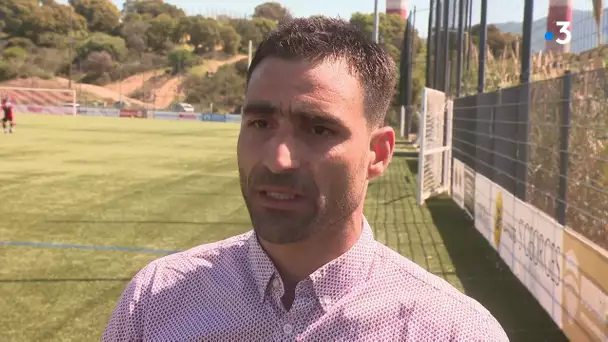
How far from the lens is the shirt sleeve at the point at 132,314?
1.81 metres

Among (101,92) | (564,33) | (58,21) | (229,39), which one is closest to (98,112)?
(101,92)

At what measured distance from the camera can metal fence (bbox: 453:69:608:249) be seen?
5.05 metres

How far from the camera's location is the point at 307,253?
5.69 feet

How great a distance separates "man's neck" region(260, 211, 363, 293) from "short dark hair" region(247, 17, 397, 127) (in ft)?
0.95

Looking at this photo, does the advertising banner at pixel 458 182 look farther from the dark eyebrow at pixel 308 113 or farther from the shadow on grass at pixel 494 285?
the dark eyebrow at pixel 308 113

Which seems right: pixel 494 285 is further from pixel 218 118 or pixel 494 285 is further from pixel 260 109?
pixel 218 118

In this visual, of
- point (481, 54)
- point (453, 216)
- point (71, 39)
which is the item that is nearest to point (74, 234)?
point (453, 216)

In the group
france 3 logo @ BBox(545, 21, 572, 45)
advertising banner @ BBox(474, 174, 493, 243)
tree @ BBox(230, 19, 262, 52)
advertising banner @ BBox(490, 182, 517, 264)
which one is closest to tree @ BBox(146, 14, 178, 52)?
tree @ BBox(230, 19, 262, 52)

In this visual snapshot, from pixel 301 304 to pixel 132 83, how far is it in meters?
101

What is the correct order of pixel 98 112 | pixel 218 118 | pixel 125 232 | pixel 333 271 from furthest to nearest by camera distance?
1. pixel 218 118
2. pixel 98 112
3. pixel 125 232
4. pixel 333 271

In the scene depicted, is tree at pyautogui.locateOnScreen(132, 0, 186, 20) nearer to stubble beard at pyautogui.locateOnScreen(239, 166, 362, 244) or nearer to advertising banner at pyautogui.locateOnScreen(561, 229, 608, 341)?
advertising banner at pyautogui.locateOnScreen(561, 229, 608, 341)

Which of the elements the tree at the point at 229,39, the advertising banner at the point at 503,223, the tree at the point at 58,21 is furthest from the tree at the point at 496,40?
the tree at the point at 58,21

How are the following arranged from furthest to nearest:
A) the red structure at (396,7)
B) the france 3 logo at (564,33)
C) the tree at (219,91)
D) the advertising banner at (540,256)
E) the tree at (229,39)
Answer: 1. the tree at (229,39)
2. the red structure at (396,7)
3. the tree at (219,91)
4. the france 3 logo at (564,33)
5. the advertising banner at (540,256)

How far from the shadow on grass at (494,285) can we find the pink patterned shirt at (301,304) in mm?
3936
